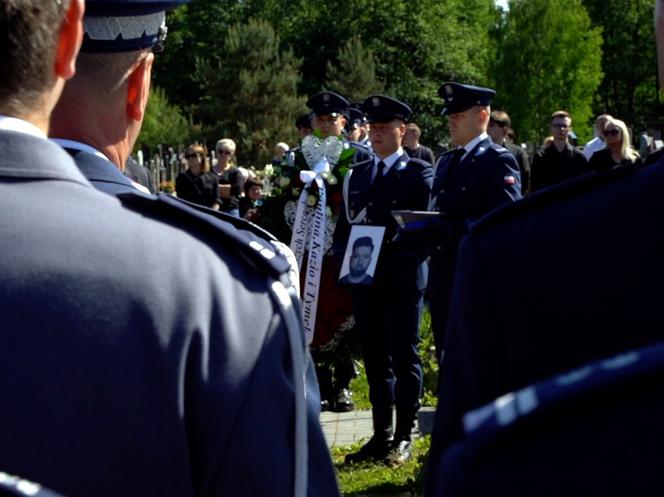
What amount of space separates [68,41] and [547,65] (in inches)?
2343

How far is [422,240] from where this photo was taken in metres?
7.06

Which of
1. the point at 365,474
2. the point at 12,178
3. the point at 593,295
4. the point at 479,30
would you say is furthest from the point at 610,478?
the point at 479,30

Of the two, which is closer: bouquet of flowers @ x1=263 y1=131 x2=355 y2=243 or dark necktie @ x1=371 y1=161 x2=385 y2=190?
A: dark necktie @ x1=371 y1=161 x2=385 y2=190

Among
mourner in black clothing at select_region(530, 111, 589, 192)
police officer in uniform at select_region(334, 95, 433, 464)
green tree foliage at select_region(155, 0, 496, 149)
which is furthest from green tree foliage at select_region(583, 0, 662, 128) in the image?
police officer in uniform at select_region(334, 95, 433, 464)

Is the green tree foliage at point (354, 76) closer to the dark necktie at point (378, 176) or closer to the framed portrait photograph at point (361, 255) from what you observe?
the dark necktie at point (378, 176)

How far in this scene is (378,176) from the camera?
7508mm

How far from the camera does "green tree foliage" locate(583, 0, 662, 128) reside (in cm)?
7112

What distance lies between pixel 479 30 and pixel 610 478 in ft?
231

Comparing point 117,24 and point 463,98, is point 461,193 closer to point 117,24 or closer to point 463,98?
point 463,98

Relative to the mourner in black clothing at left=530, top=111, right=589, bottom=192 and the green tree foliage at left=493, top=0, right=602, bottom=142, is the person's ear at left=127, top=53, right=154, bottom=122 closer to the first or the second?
the mourner in black clothing at left=530, top=111, right=589, bottom=192

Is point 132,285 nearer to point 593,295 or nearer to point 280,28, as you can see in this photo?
A: point 593,295

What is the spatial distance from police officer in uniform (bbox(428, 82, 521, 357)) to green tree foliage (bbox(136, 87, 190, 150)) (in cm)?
3750

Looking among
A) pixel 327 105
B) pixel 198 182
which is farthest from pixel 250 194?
pixel 327 105

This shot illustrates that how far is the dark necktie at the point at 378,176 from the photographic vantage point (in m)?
7.48
